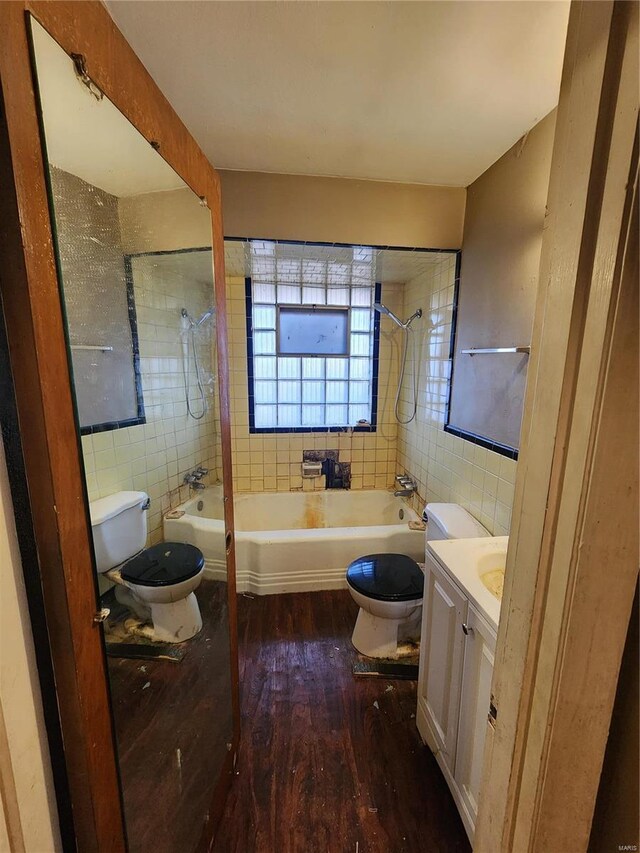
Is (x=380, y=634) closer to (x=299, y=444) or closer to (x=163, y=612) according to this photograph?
(x=163, y=612)

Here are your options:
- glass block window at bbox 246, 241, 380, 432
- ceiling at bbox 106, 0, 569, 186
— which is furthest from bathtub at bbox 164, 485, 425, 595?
ceiling at bbox 106, 0, 569, 186

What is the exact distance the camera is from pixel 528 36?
103 centimetres

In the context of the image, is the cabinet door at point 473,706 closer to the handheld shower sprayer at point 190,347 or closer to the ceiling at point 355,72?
the handheld shower sprayer at point 190,347

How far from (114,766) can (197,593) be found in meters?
0.61

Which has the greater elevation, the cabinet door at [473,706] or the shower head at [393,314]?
the shower head at [393,314]

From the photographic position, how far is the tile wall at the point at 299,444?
305cm

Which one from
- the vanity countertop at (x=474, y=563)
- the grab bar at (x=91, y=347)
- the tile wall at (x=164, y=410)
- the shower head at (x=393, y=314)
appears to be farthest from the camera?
the shower head at (x=393, y=314)

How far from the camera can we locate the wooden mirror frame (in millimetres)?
417

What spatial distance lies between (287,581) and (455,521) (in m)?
1.28

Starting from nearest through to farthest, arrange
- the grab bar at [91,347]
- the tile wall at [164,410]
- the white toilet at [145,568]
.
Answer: the grab bar at [91,347]
the white toilet at [145,568]
the tile wall at [164,410]

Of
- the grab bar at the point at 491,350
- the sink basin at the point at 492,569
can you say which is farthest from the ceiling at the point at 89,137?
the sink basin at the point at 492,569

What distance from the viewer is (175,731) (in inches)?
40.8

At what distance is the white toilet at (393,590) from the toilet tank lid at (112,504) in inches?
48.7

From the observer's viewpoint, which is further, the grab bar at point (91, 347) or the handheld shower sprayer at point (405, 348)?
the handheld shower sprayer at point (405, 348)
